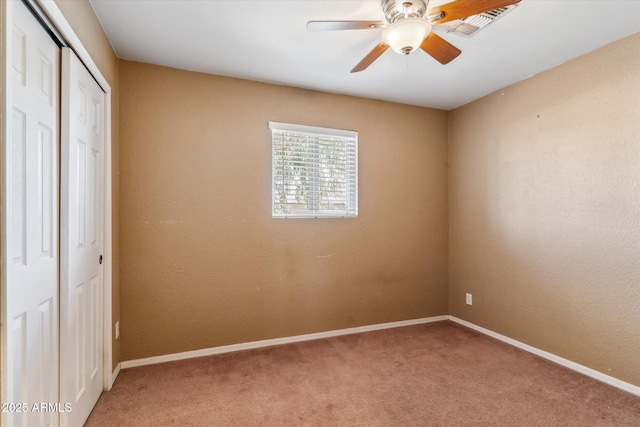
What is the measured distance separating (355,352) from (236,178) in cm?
191

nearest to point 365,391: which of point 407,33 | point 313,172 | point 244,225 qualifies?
point 244,225

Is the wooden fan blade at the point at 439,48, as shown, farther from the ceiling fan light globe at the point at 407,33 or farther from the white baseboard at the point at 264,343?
the white baseboard at the point at 264,343

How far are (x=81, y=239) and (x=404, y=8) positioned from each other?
85.3 inches

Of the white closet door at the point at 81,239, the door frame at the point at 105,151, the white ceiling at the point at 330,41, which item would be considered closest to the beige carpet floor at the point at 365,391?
the white closet door at the point at 81,239

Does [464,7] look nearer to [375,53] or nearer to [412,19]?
[412,19]

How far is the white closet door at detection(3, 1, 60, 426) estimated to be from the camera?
1151mm

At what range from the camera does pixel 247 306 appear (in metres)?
2.88

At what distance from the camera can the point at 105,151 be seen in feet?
7.14

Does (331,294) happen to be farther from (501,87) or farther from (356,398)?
(501,87)

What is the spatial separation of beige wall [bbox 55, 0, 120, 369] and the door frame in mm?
71

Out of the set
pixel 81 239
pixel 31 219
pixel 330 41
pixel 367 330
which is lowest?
pixel 367 330

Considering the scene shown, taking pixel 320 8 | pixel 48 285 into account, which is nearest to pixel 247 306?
pixel 48 285

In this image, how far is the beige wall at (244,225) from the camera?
8.48ft

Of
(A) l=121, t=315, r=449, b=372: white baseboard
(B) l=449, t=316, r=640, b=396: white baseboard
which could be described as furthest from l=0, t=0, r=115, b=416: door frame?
(B) l=449, t=316, r=640, b=396: white baseboard
